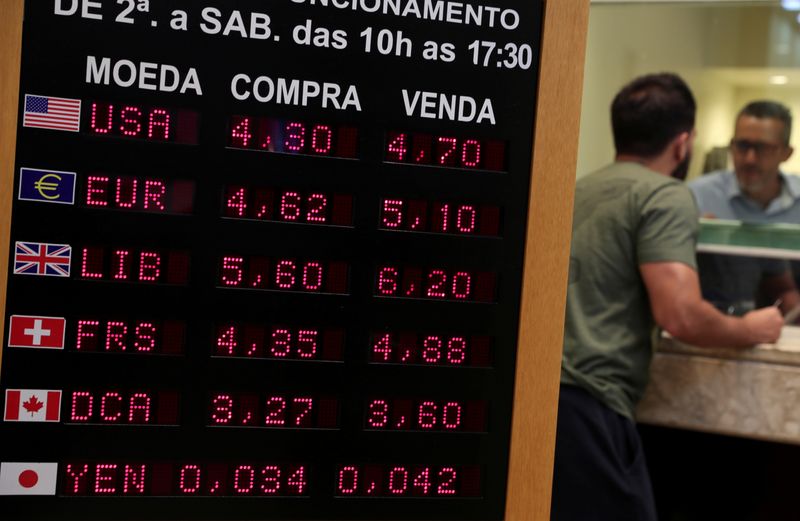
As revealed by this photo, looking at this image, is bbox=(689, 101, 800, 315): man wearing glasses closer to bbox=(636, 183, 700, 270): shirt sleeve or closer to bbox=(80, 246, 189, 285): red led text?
bbox=(636, 183, 700, 270): shirt sleeve

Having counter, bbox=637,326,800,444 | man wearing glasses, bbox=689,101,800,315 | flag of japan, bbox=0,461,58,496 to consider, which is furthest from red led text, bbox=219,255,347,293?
man wearing glasses, bbox=689,101,800,315

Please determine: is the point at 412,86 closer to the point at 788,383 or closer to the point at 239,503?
the point at 239,503

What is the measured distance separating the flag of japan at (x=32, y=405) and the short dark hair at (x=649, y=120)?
84.1 inches

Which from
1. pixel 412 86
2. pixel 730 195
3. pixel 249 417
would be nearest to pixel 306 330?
pixel 249 417

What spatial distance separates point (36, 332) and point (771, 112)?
3.83m

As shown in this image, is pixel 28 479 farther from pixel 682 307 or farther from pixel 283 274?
pixel 682 307

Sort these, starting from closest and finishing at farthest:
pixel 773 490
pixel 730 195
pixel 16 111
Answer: pixel 16 111, pixel 773 490, pixel 730 195

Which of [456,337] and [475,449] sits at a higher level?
[456,337]

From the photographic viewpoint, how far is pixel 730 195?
14.8ft

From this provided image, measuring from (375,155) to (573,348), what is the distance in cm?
133

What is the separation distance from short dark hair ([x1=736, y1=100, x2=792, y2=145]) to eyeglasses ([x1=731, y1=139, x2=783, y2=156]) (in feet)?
0.21

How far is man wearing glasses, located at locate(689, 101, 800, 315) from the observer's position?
4.38 meters

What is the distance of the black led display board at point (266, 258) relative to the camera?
1833 millimetres

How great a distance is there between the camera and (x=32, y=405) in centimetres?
184
